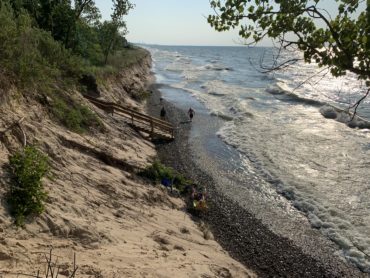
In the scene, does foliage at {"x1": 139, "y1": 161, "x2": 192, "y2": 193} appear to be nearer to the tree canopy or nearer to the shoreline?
the shoreline

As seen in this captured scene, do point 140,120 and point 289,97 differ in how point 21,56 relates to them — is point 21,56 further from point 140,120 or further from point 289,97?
point 289,97

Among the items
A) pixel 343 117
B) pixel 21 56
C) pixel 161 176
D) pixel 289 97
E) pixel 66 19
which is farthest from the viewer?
pixel 289 97

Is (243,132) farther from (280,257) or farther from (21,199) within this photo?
(21,199)

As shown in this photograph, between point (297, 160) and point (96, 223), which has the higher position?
point (96, 223)

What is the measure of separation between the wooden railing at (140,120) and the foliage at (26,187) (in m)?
15.2

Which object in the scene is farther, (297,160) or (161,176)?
(297,160)

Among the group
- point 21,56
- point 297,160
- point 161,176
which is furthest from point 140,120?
point 21,56

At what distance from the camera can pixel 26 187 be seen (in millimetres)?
9000

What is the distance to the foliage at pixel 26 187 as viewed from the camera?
28.3ft

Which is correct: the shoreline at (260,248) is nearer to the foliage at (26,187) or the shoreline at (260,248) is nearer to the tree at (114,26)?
the foliage at (26,187)

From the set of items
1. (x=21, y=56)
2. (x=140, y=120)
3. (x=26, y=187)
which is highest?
(x=21, y=56)

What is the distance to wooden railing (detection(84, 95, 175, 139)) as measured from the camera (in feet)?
81.8

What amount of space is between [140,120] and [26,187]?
18966 mm

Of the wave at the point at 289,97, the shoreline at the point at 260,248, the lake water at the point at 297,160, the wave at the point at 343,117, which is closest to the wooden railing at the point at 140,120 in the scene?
the lake water at the point at 297,160
